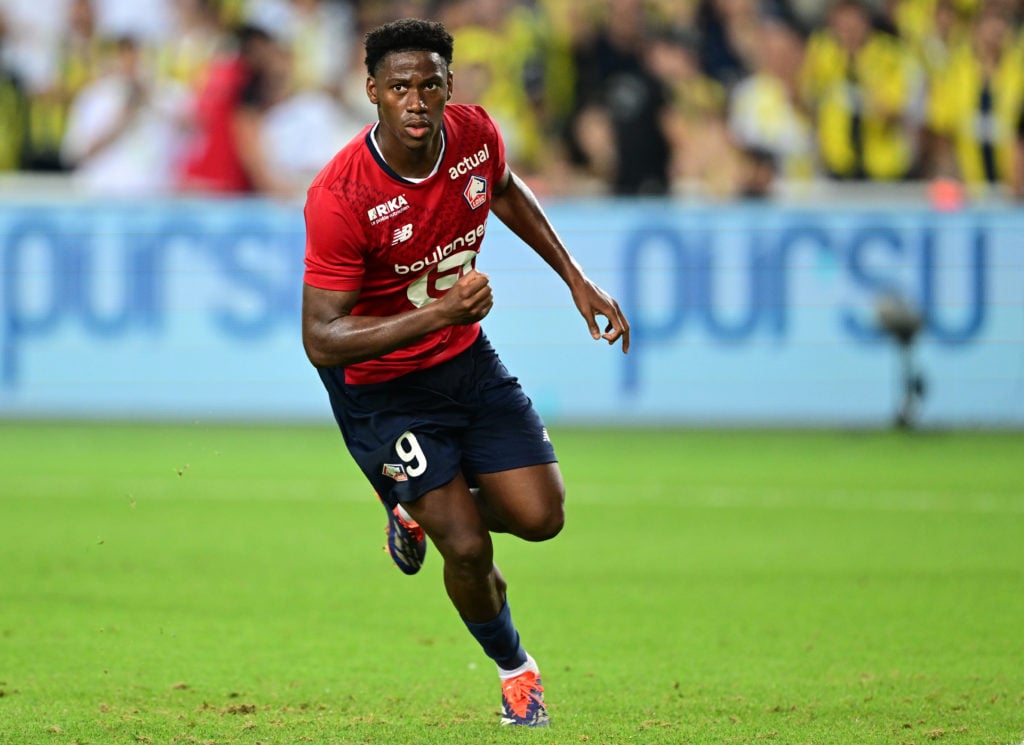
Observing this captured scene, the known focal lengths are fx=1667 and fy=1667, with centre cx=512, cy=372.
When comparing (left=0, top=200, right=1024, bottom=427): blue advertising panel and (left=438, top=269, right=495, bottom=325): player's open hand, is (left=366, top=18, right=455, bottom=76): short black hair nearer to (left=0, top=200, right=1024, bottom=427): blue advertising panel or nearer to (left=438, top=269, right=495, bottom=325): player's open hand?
(left=438, top=269, right=495, bottom=325): player's open hand

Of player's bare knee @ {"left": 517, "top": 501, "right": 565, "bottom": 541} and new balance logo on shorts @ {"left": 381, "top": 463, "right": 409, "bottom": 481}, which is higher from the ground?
new balance logo on shorts @ {"left": 381, "top": 463, "right": 409, "bottom": 481}

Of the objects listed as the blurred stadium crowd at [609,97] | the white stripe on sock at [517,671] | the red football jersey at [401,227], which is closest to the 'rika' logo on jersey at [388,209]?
the red football jersey at [401,227]

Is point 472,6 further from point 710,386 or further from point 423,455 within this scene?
point 423,455

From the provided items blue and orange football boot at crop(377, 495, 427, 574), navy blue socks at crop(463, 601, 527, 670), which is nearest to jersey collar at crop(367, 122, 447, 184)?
blue and orange football boot at crop(377, 495, 427, 574)

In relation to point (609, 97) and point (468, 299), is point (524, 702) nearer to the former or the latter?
point (468, 299)

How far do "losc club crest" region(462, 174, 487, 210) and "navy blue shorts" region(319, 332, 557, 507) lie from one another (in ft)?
1.85

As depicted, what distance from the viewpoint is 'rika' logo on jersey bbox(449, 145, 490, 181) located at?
5684mm

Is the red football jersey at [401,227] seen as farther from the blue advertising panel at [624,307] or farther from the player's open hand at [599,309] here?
the blue advertising panel at [624,307]

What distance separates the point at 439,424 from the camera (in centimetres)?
577

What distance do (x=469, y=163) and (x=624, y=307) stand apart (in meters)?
8.89

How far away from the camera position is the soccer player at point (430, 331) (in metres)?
5.36

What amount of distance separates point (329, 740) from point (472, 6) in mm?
11689

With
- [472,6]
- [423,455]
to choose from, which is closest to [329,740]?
[423,455]

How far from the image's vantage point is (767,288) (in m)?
14.7
